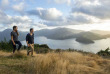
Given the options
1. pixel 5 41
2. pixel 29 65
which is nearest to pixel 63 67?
pixel 29 65

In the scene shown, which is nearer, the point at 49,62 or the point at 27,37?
the point at 49,62

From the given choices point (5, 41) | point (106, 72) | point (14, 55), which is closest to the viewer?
point (106, 72)

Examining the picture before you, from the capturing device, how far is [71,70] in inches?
281

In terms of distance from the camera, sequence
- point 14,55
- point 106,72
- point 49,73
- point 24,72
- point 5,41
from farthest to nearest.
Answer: point 5,41
point 14,55
point 106,72
point 24,72
point 49,73

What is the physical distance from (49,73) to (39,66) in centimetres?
57

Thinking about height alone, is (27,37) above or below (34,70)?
above

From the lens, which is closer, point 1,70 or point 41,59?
point 1,70

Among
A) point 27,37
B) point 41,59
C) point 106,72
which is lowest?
point 106,72

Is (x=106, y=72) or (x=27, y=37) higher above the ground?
(x=27, y=37)

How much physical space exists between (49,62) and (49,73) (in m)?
0.82

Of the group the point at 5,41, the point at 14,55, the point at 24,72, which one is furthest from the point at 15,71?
the point at 5,41

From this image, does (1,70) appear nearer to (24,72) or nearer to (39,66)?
(24,72)

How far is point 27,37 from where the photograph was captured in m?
12.2

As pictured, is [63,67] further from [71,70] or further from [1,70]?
[1,70]
